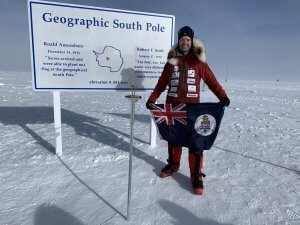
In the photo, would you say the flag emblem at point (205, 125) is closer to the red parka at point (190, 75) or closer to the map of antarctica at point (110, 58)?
the red parka at point (190, 75)

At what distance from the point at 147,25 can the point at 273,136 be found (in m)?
3.98

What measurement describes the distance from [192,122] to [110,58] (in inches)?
79.6

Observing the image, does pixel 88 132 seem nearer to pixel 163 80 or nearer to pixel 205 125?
pixel 163 80

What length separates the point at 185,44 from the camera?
9.74 feet

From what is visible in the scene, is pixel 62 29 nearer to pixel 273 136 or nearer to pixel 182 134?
pixel 182 134

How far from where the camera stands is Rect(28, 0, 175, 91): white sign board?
11.5ft

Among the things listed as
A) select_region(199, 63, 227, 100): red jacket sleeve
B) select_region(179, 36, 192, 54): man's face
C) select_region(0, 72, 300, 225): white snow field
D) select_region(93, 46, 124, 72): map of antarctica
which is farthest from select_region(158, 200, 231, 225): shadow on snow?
select_region(93, 46, 124, 72): map of antarctica

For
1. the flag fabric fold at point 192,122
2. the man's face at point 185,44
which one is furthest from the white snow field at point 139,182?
the man's face at point 185,44

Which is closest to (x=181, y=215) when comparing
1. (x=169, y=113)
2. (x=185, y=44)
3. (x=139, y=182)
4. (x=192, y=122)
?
(x=139, y=182)

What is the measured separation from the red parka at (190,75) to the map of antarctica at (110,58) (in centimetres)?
128

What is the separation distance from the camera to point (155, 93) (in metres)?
3.28

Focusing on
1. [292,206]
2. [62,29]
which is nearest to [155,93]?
[62,29]

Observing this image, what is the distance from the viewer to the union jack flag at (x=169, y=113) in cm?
294

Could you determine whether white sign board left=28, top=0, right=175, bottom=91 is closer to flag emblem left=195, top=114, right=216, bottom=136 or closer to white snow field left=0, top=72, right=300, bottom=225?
white snow field left=0, top=72, right=300, bottom=225
